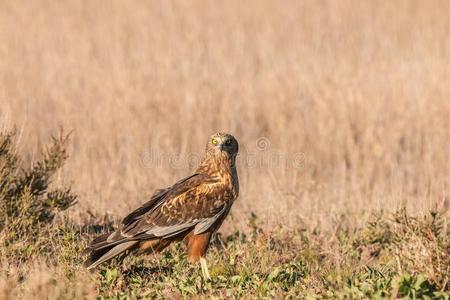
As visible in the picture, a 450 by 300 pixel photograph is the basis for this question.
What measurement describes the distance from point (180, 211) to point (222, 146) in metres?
0.81

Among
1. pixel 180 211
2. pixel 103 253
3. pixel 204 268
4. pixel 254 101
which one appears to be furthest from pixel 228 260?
pixel 254 101

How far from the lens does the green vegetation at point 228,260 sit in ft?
18.4

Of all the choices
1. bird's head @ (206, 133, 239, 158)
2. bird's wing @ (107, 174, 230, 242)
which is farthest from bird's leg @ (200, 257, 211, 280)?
bird's head @ (206, 133, 239, 158)

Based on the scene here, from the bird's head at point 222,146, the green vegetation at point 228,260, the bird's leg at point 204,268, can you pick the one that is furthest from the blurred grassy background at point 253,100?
the bird's leg at point 204,268

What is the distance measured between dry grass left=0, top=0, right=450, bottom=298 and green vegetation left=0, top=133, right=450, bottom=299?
41 centimetres

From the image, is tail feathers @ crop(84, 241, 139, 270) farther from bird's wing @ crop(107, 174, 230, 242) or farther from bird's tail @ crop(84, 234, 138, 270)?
bird's wing @ crop(107, 174, 230, 242)

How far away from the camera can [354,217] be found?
868cm

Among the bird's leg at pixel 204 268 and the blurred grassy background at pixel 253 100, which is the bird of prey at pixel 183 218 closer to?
the bird's leg at pixel 204 268

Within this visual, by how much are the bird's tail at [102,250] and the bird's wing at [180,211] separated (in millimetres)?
130

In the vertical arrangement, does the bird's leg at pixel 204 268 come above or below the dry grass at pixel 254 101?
below

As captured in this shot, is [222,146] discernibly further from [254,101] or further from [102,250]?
[254,101]

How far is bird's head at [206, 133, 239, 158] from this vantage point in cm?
718

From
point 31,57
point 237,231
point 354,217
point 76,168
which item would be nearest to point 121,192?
point 76,168

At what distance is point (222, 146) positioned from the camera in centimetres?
720
